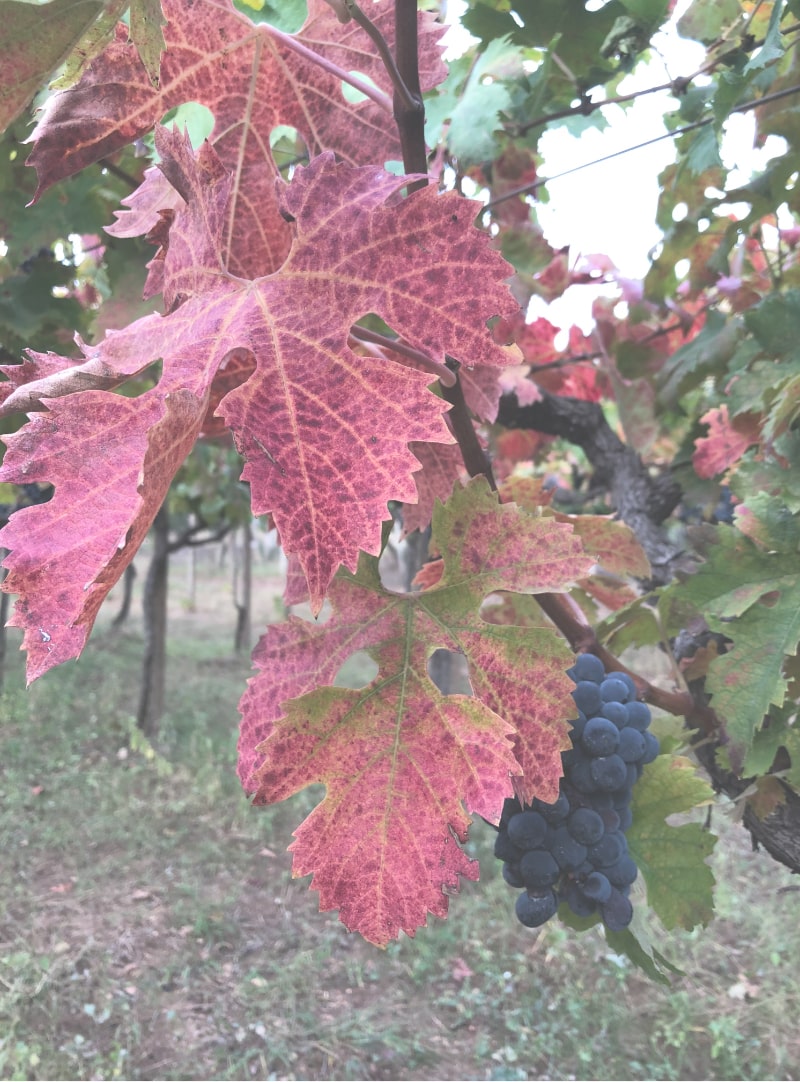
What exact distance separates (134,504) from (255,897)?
4.14 metres

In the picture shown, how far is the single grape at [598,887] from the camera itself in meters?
0.72

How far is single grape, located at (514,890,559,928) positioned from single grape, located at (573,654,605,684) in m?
0.21

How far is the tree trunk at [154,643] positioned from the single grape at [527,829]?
5.36 metres

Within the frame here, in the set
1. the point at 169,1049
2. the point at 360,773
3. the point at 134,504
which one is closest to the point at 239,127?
the point at 134,504

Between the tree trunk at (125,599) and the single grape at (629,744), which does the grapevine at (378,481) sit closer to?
the single grape at (629,744)

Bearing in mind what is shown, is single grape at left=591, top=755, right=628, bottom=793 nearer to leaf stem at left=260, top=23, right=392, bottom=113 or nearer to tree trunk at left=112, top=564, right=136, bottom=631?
leaf stem at left=260, top=23, right=392, bottom=113

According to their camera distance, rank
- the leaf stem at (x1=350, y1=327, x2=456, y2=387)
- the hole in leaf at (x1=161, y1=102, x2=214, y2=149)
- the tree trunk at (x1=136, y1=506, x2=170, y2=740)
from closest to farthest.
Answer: the leaf stem at (x1=350, y1=327, x2=456, y2=387)
the hole in leaf at (x1=161, y1=102, x2=214, y2=149)
the tree trunk at (x1=136, y1=506, x2=170, y2=740)

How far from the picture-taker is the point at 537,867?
716 millimetres

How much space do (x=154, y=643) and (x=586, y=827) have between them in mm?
5481

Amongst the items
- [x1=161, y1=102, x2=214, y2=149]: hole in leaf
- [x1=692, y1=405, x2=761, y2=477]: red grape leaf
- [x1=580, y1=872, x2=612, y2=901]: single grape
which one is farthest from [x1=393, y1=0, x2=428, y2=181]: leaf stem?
[x1=692, y1=405, x2=761, y2=477]: red grape leaf

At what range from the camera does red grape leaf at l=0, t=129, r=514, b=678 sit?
42 centimetres

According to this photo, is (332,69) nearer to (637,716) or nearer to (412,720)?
(412,720)

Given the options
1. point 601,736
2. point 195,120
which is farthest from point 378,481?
point 195,120

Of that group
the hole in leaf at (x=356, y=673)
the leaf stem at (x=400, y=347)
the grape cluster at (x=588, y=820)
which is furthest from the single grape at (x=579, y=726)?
the hole in leaf at (x=356, y=673)
